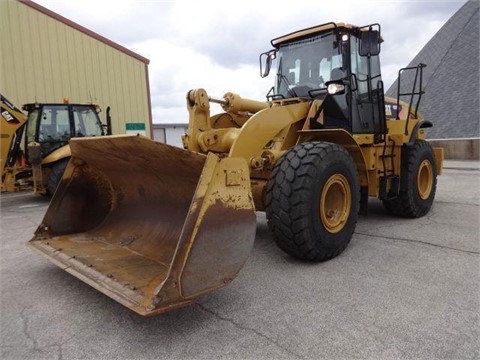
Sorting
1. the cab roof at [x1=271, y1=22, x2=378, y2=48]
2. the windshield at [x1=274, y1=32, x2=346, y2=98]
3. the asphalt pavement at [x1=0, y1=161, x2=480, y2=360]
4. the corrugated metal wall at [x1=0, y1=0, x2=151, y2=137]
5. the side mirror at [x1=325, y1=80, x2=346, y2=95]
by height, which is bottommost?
the asphalt pavement at [x1=0, y1=161, x2=480, y2=360]

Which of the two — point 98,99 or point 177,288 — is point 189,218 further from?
point 98,99

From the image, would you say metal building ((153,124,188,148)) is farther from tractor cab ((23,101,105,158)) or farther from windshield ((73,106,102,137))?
tractor cab ((23,101,105,158))

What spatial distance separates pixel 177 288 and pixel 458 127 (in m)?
21.6

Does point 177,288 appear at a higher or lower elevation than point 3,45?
lower

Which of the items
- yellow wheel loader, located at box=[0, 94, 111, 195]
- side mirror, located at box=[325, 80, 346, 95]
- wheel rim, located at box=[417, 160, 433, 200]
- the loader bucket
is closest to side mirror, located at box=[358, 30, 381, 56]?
side mirror, located at box=[325, 80, 346, 95]

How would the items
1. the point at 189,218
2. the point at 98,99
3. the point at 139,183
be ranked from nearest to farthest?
the point at 189,218 < the point at 139,183 < the point at 98,99

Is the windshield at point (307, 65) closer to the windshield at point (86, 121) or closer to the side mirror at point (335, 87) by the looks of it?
the side mirror at point (335, 87)

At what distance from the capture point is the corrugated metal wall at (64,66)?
477 inches

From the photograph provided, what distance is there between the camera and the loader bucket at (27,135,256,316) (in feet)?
8.25

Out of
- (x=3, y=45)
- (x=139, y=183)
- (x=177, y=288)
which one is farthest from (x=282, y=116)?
(x=3, y=45)

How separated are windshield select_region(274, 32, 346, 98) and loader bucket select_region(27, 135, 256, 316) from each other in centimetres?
224

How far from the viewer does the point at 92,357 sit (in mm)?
2340

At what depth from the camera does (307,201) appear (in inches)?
137

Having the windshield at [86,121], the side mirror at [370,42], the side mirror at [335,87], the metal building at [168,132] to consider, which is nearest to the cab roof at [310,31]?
the side mirror at [370,42]
